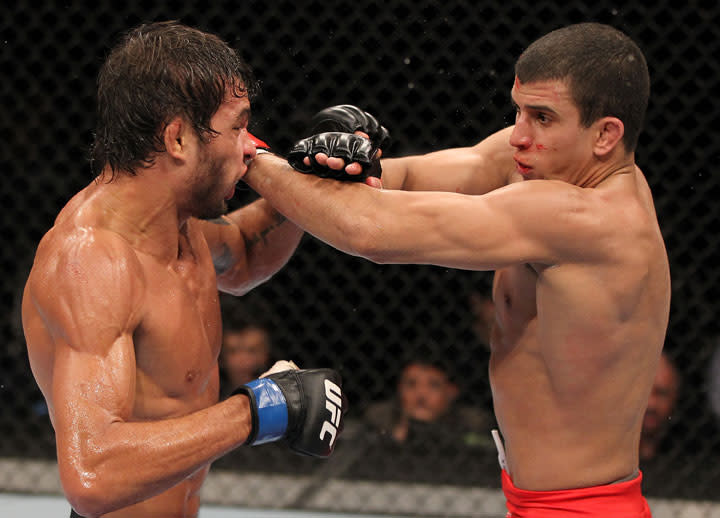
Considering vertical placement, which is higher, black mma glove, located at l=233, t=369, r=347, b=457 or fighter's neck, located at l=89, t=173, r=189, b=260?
fighter's neck, located at l=89, t=173, r=189, b=260

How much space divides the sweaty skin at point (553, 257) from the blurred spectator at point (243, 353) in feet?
5.65

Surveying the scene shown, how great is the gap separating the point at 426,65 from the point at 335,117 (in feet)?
5.13

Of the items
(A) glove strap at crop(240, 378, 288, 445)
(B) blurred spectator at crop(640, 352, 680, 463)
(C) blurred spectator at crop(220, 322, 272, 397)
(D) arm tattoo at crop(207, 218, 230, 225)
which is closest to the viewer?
(A) glove strap at crop(240, 378, 288, 445)

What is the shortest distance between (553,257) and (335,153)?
390mm

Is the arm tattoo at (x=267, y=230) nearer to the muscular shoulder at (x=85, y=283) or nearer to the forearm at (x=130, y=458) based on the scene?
the muscular shoulder at (x=85, y=283)

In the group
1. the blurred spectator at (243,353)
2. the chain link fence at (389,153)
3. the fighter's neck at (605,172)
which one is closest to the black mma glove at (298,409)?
the fighter's neck at (605,172)

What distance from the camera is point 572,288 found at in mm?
1284

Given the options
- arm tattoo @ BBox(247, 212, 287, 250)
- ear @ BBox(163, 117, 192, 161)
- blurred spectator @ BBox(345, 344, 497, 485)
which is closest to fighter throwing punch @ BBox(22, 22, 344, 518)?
ear @ BBox(163, 117, 192, 161)

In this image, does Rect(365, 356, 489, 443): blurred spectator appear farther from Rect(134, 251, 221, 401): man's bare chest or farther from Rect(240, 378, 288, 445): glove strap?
Rect(240, 378, 288, 445): glove strap

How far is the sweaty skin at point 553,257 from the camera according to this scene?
4.13 ft

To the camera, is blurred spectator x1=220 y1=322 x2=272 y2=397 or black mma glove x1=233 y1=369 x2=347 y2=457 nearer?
black mma glove x1=233 y1=369 x2=347 y2=457

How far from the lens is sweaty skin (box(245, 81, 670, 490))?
1.26 metres

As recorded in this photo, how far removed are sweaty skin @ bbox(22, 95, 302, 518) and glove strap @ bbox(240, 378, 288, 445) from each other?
18 millimetres

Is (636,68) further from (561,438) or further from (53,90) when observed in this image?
(53,90)
